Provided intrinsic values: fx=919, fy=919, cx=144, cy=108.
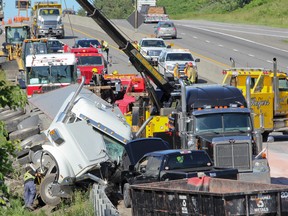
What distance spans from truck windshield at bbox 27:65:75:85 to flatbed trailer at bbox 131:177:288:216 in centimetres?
1802

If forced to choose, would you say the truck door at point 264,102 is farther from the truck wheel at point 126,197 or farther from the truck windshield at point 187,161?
the truck windshield at point 187,161

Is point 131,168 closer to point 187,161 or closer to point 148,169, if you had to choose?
point 148,169

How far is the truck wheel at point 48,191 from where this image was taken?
901 inches

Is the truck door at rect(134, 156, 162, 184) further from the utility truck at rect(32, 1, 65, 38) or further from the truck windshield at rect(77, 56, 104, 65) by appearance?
the utility truck at rect(32, 1, 65, 38)

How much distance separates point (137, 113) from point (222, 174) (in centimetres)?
1083

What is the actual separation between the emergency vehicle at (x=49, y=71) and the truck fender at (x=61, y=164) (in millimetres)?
11885

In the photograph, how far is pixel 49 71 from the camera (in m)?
35.1

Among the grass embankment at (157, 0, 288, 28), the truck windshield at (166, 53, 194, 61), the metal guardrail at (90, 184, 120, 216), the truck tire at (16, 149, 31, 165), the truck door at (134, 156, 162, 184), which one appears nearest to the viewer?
the metal guardrail at (90, 184, 120, 216)

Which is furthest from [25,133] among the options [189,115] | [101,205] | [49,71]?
[101,205]

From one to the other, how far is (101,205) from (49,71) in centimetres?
1886

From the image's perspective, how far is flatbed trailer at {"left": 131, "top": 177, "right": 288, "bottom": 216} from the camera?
15.2m

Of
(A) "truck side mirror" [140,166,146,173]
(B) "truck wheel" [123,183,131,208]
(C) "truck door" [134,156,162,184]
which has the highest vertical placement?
(C) "truck door" [134,156,162,184]

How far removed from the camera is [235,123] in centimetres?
2267

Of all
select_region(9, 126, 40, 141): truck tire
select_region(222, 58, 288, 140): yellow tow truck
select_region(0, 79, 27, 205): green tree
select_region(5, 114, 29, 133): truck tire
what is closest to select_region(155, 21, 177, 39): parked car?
select_region(5, 114, 29, 133): truck tire
